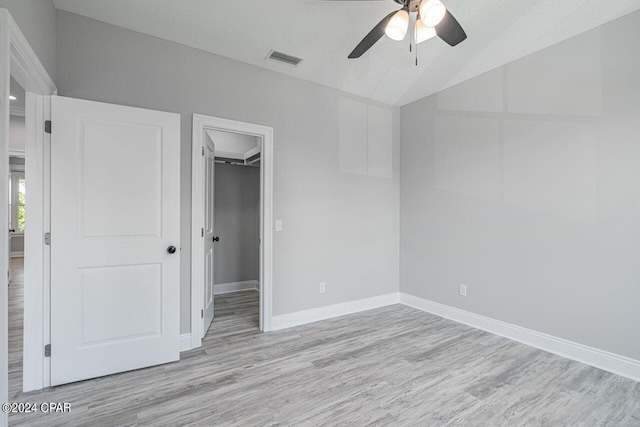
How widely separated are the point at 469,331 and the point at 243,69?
12.1 ft

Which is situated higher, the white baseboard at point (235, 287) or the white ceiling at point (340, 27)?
the white ceiling at point (340, 27)

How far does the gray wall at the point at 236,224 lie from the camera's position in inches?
184

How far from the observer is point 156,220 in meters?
2.46

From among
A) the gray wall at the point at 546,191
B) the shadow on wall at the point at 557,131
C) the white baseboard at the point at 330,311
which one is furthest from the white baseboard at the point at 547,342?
the shadow on wall at the point at 557,131

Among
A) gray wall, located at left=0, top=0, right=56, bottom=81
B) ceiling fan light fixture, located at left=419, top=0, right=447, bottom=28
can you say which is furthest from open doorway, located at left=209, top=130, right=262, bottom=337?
ceiling fan light fixture, located at left=419, top=0, right=447, bottom=28

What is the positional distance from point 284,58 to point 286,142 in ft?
2.74

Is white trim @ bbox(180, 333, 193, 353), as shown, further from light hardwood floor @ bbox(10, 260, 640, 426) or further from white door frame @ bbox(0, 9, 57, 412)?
white door frame @ bbox(0, 9, 57, 412)

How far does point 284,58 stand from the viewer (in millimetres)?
2969

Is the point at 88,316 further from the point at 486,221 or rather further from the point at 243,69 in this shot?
the point at 486,221

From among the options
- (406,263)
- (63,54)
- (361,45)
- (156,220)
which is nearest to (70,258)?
(156,220)

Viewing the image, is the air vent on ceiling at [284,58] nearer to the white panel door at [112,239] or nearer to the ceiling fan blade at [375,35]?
the ceiling fan blade at [375,35]

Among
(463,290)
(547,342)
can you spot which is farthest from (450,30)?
(547,342)

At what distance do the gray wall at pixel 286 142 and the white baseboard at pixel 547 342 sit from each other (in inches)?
33.6

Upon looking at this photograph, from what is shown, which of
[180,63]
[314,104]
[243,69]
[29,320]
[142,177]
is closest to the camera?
[29,320]
